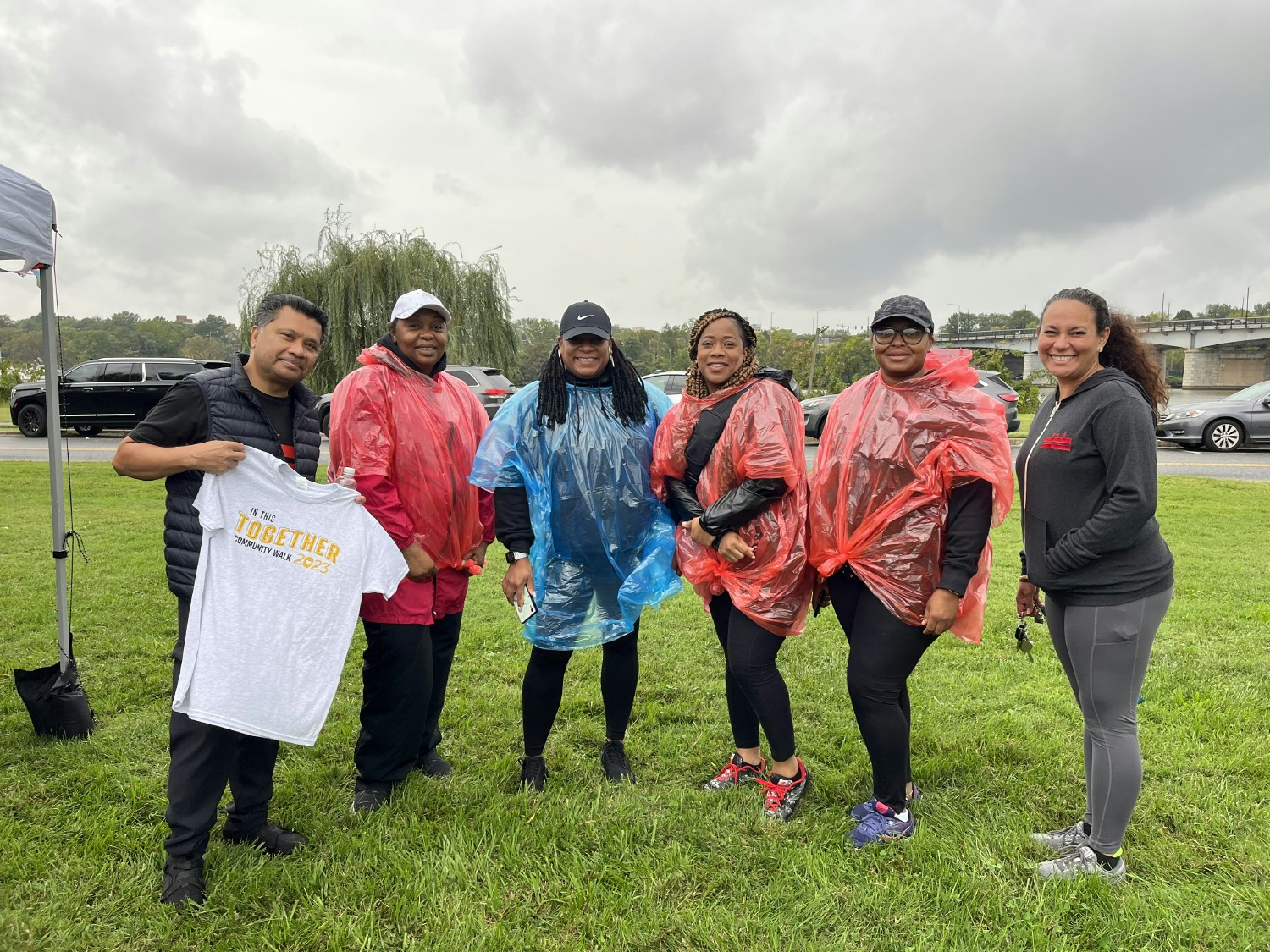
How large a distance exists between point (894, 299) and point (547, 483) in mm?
1278

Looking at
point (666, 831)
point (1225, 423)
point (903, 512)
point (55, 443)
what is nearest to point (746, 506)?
point (903, 512)

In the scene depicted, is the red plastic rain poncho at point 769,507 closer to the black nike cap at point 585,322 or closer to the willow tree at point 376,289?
the black nike cap at point 585,322

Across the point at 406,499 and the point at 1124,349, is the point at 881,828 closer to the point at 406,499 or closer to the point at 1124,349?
the point at 1124,349

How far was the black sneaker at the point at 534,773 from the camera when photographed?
2.79 metres

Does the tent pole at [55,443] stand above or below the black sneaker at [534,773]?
above

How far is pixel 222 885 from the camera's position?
2.14 m

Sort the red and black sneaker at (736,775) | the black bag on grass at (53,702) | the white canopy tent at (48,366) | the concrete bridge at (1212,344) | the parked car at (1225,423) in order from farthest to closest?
the concrete bridge at (1212,344) → the parked car at (1225,423) → the black bag on grass at (53,702) → the white canopy tent at (48,366) → the red and black sneaker at (736,775)

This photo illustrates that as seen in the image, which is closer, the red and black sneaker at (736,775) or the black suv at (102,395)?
the red and black sneaker at (736,775)

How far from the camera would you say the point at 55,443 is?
3322 mm

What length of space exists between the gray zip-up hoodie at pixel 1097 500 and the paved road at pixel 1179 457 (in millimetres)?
9076

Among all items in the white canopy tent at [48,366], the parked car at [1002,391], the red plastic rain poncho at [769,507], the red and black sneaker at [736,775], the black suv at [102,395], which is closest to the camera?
the red plastic rain poncho at [769,507]

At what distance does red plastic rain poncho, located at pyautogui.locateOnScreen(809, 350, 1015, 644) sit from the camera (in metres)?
2.25

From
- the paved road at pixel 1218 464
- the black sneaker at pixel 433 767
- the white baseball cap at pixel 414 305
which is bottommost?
the black sneaker at pixel 433 767

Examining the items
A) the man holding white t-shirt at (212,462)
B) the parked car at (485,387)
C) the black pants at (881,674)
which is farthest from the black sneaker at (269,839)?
the parked car at (485,387)
